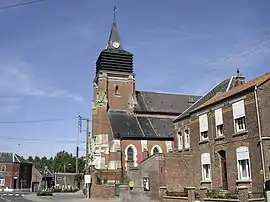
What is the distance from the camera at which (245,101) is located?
24.2 meters

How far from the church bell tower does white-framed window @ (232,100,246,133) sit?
1165 inches

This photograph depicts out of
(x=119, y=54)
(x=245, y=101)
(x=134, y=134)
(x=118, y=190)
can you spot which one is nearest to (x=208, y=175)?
(x=245, y=101)

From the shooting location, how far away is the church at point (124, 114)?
1912 inches

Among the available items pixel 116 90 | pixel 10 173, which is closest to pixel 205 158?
pixel 116 90

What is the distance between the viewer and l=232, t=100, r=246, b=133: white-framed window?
24.4 meters

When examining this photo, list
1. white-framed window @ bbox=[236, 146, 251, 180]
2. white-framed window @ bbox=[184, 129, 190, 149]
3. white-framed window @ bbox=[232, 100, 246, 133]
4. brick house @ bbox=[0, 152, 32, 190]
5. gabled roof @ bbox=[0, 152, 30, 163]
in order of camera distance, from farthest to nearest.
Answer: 1. gabled roof @ bbox=[0, 152, 30, 163]
2. brick house @ bbox=[0, 152, 32, 190]
3. white-framed window @ bbox=[184, 129, 190, 149]
4. white-framed window @ bbox=[232, 100, 246, 133]
5. white-framed window @ bbox=[236, 146, 251, 180]

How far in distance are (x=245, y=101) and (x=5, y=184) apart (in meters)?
77.7

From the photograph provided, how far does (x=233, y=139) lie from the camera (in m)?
25.1

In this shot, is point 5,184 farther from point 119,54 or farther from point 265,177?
point 265,177

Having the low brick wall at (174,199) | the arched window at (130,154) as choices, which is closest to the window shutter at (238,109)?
the low brick wall at (174,199)

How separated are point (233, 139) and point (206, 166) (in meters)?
4.26

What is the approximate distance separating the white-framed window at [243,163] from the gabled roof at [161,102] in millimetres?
31699

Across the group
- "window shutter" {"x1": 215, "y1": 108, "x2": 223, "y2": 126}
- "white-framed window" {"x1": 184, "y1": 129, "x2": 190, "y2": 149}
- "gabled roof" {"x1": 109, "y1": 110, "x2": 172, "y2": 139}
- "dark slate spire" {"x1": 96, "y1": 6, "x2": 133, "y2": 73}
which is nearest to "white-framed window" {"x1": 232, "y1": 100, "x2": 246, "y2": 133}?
"window shutter" {"x1": 215, "y1": 108, "x2": 223, "y2": 126}

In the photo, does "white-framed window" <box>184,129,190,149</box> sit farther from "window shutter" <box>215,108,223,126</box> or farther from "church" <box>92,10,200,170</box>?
"church" <box>92,10,200,170</box>
